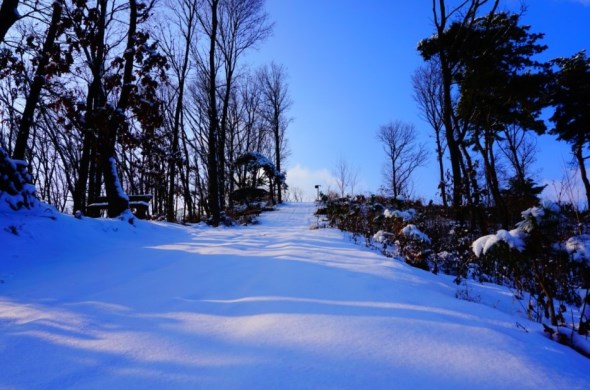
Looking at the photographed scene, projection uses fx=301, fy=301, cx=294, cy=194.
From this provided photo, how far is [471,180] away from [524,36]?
367 inches

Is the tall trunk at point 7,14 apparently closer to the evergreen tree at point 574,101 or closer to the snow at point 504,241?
the snow at point 504,241

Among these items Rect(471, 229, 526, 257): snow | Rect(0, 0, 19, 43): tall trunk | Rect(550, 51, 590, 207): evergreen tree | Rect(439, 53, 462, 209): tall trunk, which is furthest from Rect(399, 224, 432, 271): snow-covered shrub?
Rect(550, 51, 590, 207): evergreen tree

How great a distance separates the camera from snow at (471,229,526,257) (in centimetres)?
221

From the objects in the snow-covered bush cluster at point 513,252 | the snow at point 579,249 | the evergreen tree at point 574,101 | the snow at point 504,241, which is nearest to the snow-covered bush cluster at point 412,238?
the snow-covered bush cluster at point 513,252

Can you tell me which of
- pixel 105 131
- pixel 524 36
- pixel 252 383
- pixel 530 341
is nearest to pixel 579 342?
pixel 530 341

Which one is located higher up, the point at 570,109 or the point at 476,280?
the point at 570,109

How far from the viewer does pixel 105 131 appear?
6246mm

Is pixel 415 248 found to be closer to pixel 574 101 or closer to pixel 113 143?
pixel 113 143

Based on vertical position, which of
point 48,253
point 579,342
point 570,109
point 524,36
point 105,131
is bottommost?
point 579,342

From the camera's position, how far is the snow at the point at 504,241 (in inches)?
86.8

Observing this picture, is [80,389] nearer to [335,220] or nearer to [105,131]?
[105,131]

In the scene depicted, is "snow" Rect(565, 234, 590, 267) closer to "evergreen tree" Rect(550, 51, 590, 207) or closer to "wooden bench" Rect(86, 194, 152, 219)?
"wooden bench" Rect(86, 194, 152, 219)

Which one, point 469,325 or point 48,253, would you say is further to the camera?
point 48,253

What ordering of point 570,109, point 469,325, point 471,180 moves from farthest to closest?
point 570,109
point 471,180
point 469,325
